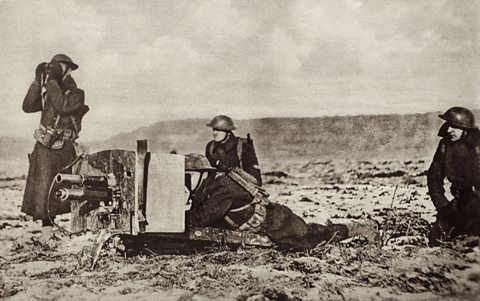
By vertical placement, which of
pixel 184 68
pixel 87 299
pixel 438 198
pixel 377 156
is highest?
pixel 184 68

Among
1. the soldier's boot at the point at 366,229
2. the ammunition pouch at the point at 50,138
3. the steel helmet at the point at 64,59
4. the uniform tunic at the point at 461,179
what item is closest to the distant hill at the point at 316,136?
the uniform tunic at the point at 461,179

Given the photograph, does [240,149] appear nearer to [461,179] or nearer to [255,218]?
[255,218]

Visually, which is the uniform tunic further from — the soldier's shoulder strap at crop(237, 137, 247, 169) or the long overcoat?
the long overcoat

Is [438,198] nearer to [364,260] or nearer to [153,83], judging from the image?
[364,260]

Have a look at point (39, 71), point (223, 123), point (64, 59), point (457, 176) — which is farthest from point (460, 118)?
point (39, 71)

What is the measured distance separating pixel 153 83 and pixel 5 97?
1.21 metres

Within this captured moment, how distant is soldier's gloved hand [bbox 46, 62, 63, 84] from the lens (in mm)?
5004

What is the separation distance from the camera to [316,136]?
15.5 feet

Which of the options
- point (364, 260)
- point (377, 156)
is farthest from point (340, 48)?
point (364, 260)

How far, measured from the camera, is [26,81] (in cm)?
507

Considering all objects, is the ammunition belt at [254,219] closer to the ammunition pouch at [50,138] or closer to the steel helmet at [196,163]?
the steel helmet at [196,163]

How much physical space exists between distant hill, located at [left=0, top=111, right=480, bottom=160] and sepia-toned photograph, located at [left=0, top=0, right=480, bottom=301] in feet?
0.04

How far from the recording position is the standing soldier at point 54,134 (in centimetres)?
498

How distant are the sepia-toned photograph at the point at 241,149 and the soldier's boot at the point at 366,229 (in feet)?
0.03
